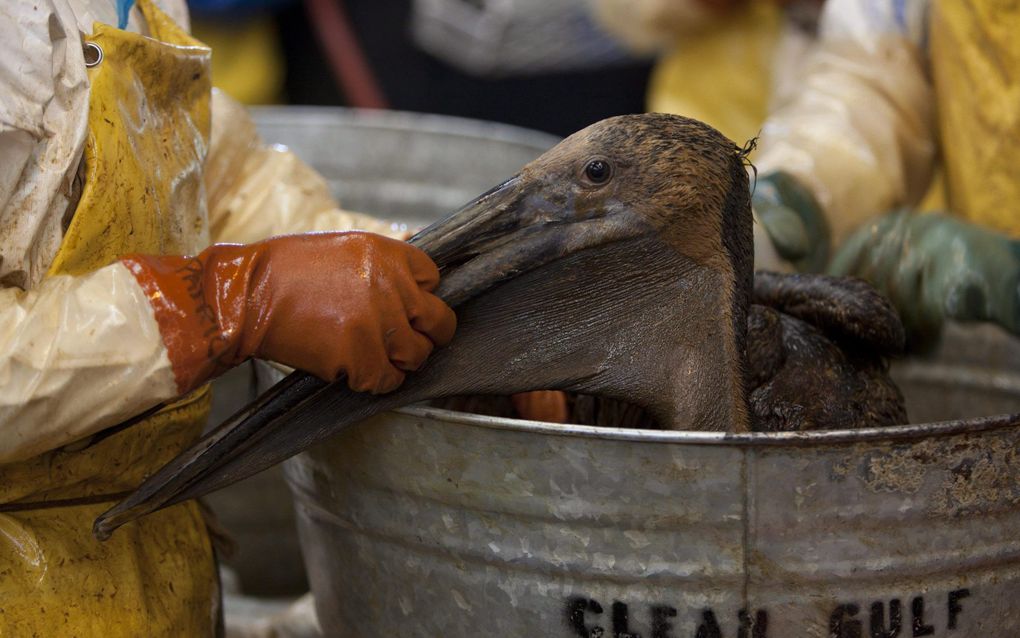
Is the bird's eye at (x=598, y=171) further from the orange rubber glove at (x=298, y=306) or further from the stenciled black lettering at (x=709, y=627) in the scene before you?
the stenciled black lettering at (x=709, y=627)

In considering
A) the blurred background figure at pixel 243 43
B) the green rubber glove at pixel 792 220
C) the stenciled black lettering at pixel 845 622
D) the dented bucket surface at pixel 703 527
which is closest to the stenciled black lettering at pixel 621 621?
the dented bucket surface at pixel 703 527

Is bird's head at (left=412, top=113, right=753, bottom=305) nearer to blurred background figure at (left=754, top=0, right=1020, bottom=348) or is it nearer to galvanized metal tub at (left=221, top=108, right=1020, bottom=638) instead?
galvanized metal tub at (left=221, top=108, right=1020, bottom=638)

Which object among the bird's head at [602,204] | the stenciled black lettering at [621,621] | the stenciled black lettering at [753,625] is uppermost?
the bird's head at [602,204]

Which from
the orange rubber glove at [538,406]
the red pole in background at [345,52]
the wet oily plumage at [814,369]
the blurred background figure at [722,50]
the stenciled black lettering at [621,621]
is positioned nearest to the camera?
the stenciled black lettering at [621,621]

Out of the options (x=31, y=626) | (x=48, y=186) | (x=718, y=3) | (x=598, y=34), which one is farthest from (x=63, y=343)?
(x=598, y=34)

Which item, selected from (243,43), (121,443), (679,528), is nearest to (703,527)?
(679,528)

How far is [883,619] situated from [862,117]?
1194 millimetres

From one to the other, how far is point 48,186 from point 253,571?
132cm

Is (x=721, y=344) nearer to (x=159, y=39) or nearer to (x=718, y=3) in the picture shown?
(x=159, y=39)

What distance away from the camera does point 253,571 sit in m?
2.29

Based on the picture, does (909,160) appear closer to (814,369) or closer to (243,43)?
(814,369)

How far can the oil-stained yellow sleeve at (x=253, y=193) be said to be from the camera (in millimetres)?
1580

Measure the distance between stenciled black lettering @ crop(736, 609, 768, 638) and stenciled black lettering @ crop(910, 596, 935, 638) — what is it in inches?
5.2

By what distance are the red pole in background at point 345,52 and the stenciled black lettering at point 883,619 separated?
119 inches
